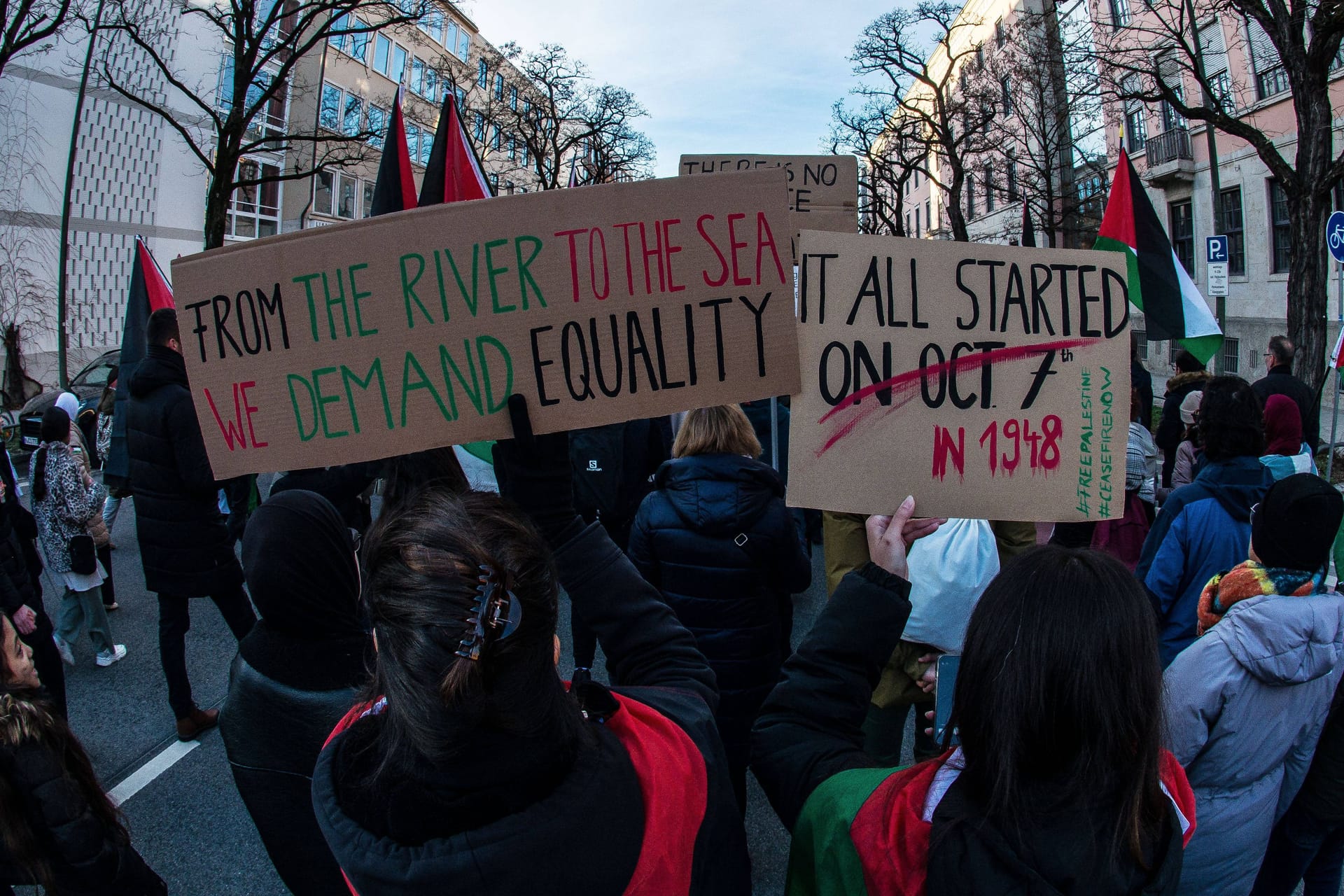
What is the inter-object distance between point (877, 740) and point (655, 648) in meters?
1.73

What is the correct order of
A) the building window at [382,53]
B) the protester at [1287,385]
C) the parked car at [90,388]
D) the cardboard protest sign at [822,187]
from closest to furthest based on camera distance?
the cardboard protest sign at [822,187], the protester at [1287,385], the parked car at [90,388], the building window at [382,53]

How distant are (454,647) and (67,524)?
4837mm

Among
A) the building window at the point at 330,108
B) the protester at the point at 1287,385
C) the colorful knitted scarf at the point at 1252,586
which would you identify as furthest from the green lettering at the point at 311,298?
the building window at the point at 330,108

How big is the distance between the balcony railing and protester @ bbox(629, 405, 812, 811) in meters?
25.1

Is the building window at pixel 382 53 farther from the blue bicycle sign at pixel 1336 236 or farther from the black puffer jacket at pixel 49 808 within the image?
the black puffer jacket at pixel 49 808

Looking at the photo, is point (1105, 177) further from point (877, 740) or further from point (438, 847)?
point (438, 847)

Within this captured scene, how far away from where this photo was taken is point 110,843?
2.02 meters

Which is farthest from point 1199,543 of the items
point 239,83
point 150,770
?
point 239,83

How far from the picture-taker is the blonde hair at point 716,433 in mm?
3020

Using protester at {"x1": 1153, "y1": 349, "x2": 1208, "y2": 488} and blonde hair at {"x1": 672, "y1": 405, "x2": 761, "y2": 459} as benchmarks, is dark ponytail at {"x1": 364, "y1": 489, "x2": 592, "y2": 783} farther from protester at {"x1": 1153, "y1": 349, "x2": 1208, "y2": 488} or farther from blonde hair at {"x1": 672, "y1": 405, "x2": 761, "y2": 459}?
protester at {"x1": 1153, "y1": 349, "x2": 1208, "y2": 488}

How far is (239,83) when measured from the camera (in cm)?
1580

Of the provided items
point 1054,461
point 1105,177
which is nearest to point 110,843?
point 1054,461

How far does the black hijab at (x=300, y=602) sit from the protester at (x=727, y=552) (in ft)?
4.13

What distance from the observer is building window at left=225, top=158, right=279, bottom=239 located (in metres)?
28.0
